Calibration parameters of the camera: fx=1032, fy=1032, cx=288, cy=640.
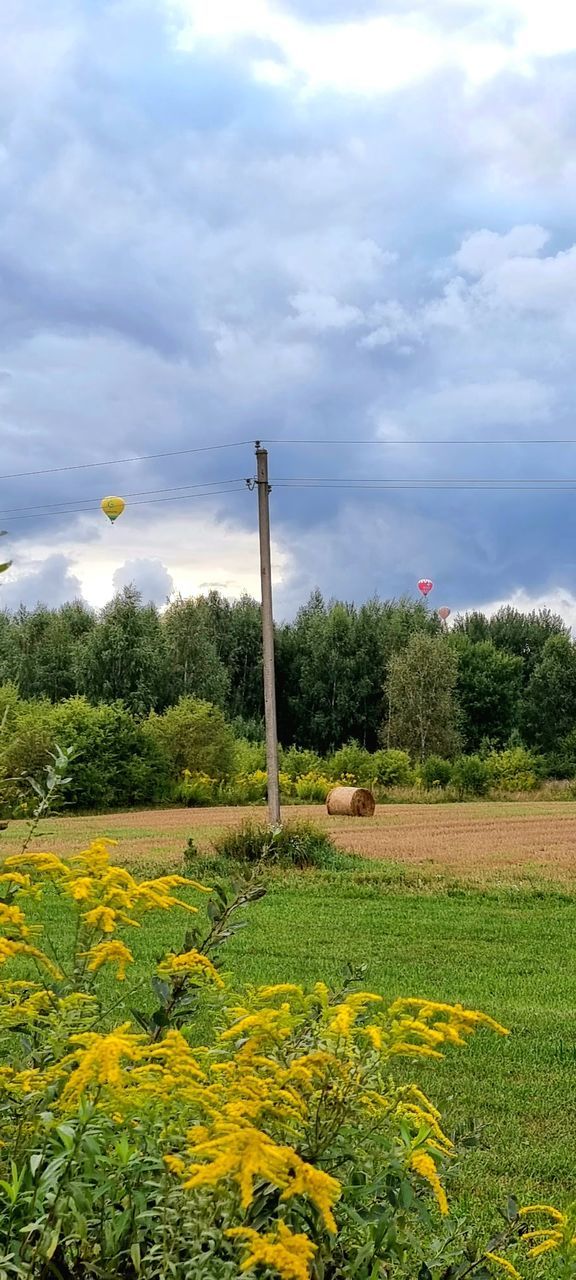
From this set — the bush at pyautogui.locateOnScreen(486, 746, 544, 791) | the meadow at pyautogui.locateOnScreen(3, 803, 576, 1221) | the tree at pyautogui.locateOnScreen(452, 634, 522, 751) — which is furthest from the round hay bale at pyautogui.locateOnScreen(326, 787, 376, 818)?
the tree at pyautogui.locateOnScreen(452, 634, 522, 751)

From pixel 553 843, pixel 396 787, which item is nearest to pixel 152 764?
pixel 396 787

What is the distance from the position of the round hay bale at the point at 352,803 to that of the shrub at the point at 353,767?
933cm

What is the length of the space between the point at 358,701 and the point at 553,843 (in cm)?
3053

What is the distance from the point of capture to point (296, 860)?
12914 mm

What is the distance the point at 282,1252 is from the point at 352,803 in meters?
21.3

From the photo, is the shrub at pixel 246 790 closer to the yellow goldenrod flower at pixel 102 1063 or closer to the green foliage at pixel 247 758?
the green foliage at pixel 247 758

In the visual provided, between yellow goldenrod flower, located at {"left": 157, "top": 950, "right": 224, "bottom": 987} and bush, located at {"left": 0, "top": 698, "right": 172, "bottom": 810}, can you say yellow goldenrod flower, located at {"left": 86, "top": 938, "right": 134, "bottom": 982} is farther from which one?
bush, located at {"left": 0, "top": 698, "right": 172, "bottom": 810}

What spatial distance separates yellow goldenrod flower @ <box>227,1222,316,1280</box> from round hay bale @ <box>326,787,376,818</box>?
21126mm

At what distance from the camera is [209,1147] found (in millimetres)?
1257

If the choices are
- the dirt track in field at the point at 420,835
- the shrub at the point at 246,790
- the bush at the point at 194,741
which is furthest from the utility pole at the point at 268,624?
the bush at the point at 194,741

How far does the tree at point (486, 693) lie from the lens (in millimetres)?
47500

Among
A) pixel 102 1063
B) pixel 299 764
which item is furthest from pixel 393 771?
pixel 102 1063

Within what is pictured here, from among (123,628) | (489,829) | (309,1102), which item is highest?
(123,628)

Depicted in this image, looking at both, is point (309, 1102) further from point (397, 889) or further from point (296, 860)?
point (296, 860)
